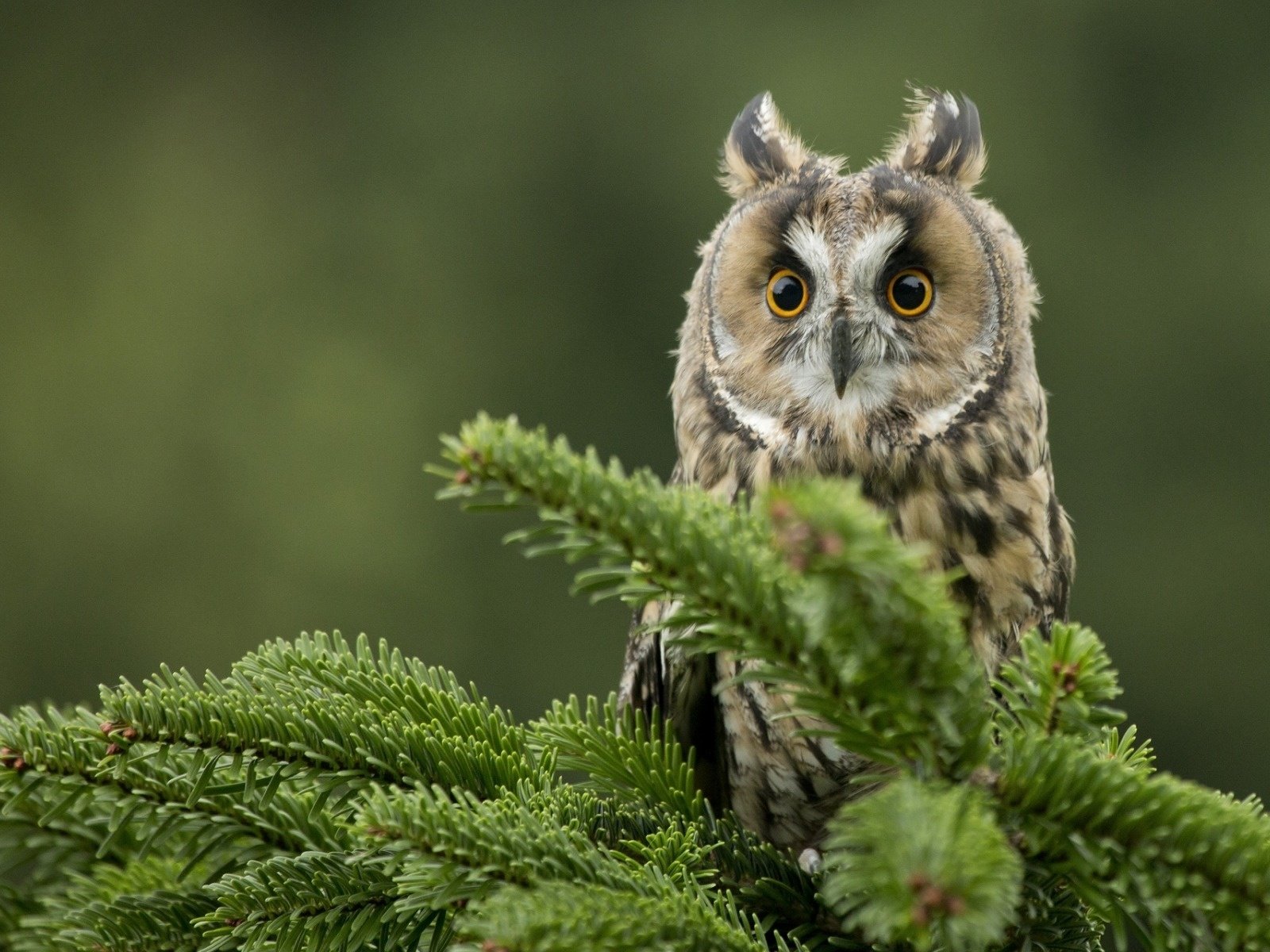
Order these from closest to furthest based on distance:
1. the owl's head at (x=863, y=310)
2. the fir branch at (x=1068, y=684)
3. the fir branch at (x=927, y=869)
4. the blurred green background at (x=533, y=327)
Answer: the fir branch at (x=927, y=869) < the fir branch at (x=1068, y=684) < the owl's head at (x=863, y=310) < the blurred green background at (x=533, y=327)

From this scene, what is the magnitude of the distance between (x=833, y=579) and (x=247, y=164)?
8.98 metres

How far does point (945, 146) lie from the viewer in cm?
171

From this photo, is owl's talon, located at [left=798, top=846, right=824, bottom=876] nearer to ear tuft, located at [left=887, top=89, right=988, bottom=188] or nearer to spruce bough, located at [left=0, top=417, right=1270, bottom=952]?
spruce bough, located at [left=0, top=417, right=1270, bottom=952]

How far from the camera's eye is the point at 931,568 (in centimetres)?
148

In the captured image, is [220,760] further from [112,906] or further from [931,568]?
[931,568]

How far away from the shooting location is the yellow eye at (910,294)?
1549mm

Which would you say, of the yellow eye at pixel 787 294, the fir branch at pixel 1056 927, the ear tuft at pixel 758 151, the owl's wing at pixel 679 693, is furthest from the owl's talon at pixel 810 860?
the ear tuft at pixel 758 151

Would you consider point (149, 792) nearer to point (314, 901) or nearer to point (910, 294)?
point (314, 901)

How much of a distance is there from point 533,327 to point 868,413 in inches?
248

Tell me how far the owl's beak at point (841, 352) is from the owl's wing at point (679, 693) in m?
0.32

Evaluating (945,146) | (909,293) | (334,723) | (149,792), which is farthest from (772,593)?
(945,146)

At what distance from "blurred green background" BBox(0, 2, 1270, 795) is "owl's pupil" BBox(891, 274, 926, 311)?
15.5 feet

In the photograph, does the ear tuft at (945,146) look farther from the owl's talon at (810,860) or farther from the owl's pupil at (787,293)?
the owl's talon at (810,860)

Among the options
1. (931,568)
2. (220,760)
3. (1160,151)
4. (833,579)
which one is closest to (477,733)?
(220,760)
